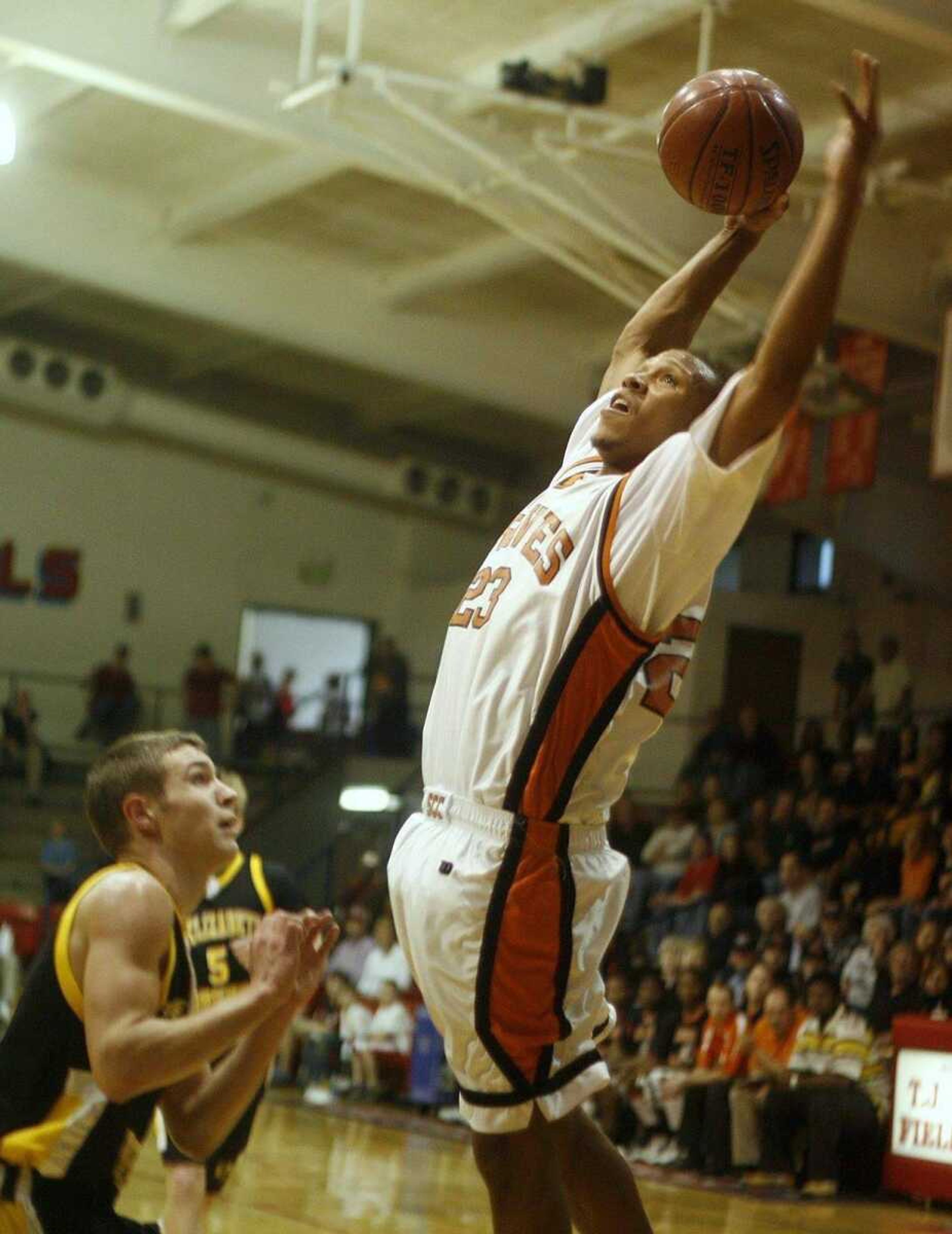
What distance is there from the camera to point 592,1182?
3178 millimetres

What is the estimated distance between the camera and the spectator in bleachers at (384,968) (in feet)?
44.1

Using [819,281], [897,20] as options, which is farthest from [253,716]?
[819,281]

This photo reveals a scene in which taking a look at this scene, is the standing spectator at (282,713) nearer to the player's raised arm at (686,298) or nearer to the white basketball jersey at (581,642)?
the player's raised arm at (686,298)

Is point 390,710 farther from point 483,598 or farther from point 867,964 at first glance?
point 483,598

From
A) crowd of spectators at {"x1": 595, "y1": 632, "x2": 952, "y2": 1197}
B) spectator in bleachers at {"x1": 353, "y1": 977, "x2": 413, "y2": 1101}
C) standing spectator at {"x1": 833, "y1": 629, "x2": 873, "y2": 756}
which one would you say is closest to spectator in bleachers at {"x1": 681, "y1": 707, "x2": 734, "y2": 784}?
crowd of spectators at {"x1": 595, "y1": 632, "x2": 952, "y2": 1197}

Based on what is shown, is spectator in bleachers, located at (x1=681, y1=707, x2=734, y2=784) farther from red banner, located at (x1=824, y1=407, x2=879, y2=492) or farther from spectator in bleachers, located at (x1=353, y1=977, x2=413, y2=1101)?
spectator in bleachers, located at (x1=353, y1=977, x2=413, y2=1101)

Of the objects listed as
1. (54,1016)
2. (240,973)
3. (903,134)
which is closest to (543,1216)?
(54,1016)

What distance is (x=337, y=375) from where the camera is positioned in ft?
64.6

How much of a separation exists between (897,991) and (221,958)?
534 cm

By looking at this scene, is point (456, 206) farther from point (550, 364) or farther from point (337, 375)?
point (337, 375)

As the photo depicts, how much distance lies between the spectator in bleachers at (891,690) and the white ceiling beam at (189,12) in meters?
7.94

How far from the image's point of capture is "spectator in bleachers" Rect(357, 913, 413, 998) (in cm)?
1343

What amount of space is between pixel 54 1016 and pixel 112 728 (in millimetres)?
16159

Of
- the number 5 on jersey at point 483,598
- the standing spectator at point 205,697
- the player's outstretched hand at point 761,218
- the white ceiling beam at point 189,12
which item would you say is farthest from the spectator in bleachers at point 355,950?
the number 5 on jersey at point 483,598
